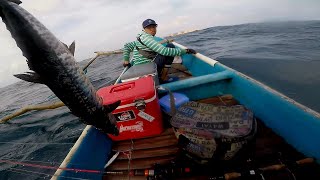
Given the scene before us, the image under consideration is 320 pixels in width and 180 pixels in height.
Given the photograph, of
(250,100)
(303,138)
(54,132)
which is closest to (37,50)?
(303,138)

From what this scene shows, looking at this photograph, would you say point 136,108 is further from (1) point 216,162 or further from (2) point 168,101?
(1) point 216,162

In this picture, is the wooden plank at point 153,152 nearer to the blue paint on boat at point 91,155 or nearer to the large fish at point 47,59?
the blue paint on boat at point 91,155

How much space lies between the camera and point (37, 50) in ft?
7.15

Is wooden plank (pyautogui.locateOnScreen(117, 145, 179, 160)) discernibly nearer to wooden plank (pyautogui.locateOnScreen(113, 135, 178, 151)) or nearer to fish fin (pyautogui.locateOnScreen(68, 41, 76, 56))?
wooden plank (pyautogui.locateOnScreen(113, 135, 178, 151))

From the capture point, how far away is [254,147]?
319 cm

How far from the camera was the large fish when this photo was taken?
2.12 meters

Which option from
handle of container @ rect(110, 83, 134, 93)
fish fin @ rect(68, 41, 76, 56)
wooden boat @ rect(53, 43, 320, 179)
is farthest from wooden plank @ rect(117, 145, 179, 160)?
fish fin @ rect(68, 41, 76, 56)

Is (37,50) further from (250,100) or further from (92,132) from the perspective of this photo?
(250,100)

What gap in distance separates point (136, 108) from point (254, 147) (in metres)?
1.88

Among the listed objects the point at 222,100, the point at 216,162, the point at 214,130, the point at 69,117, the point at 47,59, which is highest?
the point at 47,59

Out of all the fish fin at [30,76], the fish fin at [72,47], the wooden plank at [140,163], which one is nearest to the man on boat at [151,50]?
the wooden plank at [140,163]

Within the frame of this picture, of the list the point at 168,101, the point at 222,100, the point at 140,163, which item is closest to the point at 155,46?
the point at 168,101

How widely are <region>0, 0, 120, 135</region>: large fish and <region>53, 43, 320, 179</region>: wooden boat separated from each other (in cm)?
110

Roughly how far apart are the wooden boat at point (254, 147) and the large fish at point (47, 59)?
1.10m
